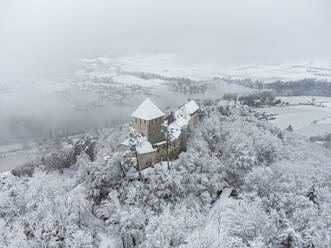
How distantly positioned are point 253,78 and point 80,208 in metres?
146

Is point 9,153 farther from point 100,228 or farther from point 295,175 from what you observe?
point 295,175

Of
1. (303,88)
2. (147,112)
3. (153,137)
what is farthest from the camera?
(303,88)

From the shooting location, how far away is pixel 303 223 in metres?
18.9

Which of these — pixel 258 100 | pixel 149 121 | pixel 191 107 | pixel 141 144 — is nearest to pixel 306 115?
pixel 258 100

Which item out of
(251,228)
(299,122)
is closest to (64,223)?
(251,228)

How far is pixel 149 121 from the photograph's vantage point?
118 feet

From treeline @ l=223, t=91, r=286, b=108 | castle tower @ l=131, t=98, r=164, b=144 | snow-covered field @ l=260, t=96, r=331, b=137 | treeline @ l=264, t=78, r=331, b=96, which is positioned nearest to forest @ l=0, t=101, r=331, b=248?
castle tower @ l=131, t=98, r=164, b=144

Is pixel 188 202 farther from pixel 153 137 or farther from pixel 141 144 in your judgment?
pixel 153 137

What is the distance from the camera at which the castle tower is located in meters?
36.4

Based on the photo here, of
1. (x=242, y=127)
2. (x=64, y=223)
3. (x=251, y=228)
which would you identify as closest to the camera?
(x=251, y=228)

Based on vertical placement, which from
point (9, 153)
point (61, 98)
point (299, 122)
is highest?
point (299, 122)

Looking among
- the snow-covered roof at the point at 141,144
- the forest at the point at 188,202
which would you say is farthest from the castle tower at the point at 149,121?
the forest at the point at 188,202

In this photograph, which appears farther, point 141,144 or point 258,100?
point 258,100

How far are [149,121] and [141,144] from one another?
4.23 m
